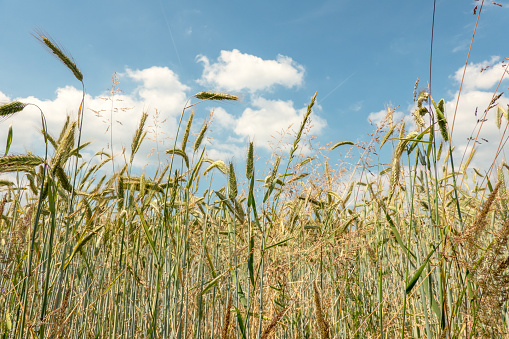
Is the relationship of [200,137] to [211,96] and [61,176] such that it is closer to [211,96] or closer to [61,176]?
[211,96]

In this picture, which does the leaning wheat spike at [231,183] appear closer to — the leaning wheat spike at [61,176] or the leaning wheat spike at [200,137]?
the leaning wheat spike at [200,137]

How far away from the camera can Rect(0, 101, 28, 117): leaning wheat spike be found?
4.58ft

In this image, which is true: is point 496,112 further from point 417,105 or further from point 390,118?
point 417,105

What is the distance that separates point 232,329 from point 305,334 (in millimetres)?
583

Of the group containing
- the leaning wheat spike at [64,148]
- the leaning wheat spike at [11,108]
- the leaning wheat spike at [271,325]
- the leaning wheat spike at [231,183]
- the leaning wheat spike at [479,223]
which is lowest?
the leaning wheat spike at [271,325]

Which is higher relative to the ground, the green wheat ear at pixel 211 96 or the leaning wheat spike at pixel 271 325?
the green wheat ear at pixel 211 96

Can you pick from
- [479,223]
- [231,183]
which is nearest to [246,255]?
[231,183]

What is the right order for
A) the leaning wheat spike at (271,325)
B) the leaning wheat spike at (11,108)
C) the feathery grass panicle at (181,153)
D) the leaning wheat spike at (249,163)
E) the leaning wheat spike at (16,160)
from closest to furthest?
the leaning wheat spike at (271,325) < the leaning wheat spike at (16,160) < the leaning wheat spike at (11,108) < the leaning wheat spike at (249,163) < the feathery grass panicle at (181,153)

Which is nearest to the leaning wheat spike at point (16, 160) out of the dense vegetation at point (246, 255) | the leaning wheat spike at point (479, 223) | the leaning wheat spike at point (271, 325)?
the dense vegetation at point (246, 255)

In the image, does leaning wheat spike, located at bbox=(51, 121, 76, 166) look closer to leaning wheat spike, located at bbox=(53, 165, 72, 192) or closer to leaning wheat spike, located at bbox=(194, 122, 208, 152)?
leaning wheat spike, located at bbox=(53, 165, 72, 192)

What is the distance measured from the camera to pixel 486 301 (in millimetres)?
1155

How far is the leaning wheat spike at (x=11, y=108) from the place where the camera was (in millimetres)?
1396

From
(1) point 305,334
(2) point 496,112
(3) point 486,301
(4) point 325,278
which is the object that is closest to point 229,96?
(3) point 486,301

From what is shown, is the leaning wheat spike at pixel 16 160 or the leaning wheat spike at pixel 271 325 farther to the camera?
the leaning wheat spike at pixel 16 160
